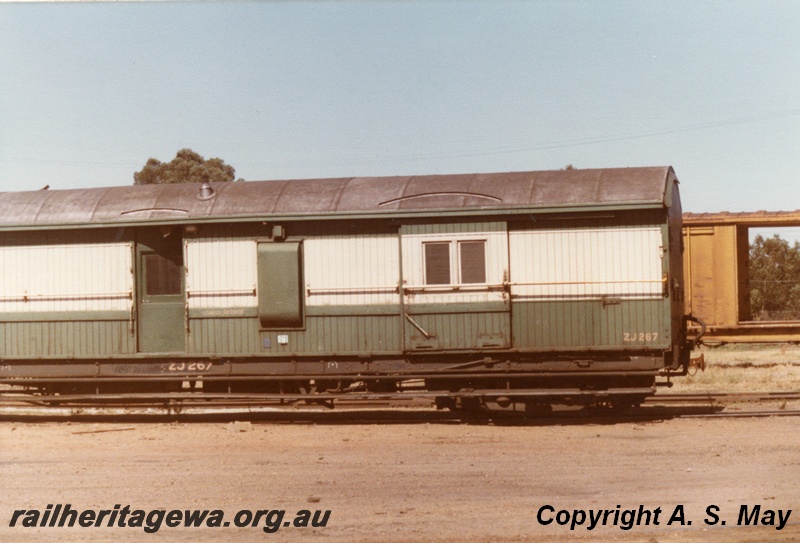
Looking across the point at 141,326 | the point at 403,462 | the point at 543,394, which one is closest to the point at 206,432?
the point at 141,326

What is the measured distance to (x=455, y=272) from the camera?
14406 mm

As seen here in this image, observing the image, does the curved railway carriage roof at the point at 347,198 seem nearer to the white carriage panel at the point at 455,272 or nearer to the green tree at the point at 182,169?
the white carriage panel at the point at 455,272

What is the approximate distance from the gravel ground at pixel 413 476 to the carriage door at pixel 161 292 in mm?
1391

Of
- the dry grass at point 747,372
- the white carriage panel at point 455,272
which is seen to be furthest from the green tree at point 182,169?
the white carriage panel at point 455,272

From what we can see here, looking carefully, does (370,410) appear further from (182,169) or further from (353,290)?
(182,169)

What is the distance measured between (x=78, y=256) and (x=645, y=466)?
31.8 feet

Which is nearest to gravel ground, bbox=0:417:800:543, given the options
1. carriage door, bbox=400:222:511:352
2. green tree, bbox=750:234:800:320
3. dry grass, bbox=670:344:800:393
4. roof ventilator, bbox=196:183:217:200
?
carriage door, bbox=400:222:511:352

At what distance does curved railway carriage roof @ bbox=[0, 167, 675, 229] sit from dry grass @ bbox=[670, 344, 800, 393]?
5.75 m

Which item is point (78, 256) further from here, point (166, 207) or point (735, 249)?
point (735, 249)

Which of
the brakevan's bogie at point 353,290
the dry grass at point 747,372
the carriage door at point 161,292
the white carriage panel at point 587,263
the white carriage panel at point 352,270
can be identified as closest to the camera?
the white carriage panel at point 587,263

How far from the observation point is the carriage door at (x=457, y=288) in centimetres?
1430

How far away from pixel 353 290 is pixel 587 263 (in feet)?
11.9

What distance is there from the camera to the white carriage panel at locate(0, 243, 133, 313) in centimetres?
1530

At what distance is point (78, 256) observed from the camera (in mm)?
15445
